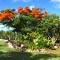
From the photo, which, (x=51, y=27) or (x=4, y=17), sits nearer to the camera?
(x=51, y=27)

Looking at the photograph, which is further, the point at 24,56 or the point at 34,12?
the point at 34,12

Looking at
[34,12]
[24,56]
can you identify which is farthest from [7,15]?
[24,56]

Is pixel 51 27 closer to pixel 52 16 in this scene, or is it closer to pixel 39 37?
pixel 52 16

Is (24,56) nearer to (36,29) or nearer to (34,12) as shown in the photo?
(36,29)

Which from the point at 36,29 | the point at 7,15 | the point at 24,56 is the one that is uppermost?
the point at 7,15

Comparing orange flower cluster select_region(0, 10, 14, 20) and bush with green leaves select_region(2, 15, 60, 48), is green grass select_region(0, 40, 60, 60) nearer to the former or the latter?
bush with green leaves select_region(2, 15, 60, 48)

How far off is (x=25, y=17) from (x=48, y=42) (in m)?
6.97

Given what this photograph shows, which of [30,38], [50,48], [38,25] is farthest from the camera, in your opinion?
[38,25]

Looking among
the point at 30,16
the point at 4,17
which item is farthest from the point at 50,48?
the point at 4,17

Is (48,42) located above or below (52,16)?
below

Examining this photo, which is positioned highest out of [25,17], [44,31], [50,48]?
[25,17]

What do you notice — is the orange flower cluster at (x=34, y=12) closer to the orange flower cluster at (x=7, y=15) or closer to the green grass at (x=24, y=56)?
the orange flower cluster at (x=7, y=15)

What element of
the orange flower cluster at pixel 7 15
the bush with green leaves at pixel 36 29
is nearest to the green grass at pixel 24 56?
the bush with green leaves at pixel 36 29

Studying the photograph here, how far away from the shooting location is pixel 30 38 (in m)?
29.3
